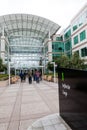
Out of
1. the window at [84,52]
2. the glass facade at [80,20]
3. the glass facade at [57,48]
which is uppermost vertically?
the glass facade at [80,20]

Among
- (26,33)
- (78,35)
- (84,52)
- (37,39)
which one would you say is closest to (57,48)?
(37,39)

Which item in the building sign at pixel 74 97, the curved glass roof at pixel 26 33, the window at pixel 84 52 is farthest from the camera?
the curved glass roof at pixel 26 33

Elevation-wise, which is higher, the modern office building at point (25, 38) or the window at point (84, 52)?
the modern office building at point (25, 38)

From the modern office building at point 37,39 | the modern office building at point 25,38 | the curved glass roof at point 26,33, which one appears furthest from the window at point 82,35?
the modern office building at point 25,38

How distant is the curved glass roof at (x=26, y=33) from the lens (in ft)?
164

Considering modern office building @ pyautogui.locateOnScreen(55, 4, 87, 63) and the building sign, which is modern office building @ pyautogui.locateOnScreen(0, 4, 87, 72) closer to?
modern office building @ pyautogui.locateOnScreen(55, 4, 87, 63)

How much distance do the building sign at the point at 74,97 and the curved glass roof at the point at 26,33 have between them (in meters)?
44.4

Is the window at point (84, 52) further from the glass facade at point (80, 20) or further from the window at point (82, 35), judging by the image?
the glass facade at point (80, 20)

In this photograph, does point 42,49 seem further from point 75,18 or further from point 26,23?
point 75,18

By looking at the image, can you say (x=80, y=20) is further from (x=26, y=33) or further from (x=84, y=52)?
(x=26, y=33)

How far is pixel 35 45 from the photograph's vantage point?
66.3 meters

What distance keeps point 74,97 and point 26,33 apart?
5690 centimetres

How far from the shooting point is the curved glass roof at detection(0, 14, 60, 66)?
49.9 m

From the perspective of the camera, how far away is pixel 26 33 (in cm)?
6044
